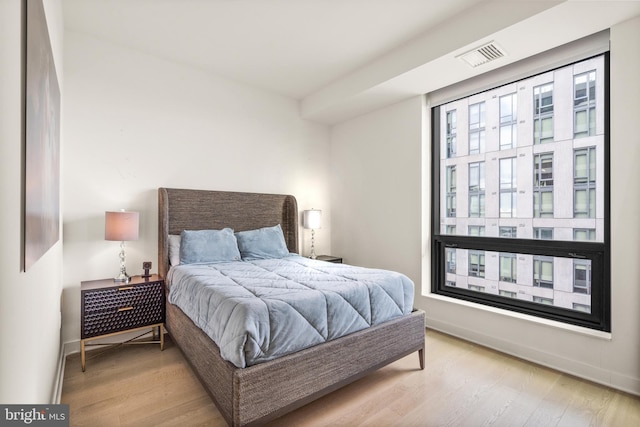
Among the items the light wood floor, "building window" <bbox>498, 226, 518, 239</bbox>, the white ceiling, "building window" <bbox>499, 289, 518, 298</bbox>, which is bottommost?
the light wood floor

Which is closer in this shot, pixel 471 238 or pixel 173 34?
pixel 173 34

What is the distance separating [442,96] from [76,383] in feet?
13.5

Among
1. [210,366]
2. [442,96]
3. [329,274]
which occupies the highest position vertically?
[442,96]

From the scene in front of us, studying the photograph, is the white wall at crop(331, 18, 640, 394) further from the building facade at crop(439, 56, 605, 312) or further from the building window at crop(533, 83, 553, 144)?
the building window at crop(533, 83, 553, 144)

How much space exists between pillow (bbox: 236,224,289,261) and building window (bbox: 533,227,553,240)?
2.46 metres

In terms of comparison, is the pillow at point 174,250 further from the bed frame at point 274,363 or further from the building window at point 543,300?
the building window at point 543,300

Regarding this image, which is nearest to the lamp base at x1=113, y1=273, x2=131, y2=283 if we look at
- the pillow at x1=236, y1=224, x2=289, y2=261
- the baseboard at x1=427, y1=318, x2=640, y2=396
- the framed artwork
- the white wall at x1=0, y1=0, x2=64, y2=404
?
the pillow at x1=236, y1=224, x2=289, y2=261

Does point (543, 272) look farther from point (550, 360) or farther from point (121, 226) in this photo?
point (121, 226)

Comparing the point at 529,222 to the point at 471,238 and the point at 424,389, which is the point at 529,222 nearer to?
the point at 471,238

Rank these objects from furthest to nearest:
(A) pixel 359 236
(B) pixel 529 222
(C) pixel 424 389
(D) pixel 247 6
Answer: (A) pixel 359 236 < (B) pixel 529 222 < (D) pixel 247 6 < (C) pixel 424 389

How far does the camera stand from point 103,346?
2869 mm

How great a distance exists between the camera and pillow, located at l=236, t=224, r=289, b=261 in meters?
3.39

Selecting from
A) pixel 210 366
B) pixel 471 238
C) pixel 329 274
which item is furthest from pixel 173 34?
pixel 471 238

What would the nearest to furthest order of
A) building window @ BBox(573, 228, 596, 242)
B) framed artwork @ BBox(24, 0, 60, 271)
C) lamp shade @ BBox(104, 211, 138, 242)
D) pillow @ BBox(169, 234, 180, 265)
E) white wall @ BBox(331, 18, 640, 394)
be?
framed artwork @ BBox(24, 0, 60, 271) < white wall @ BBox(331, 18, 640, 394) < building window @ BBox(573, 228, 596, 242) < lamp shade @ BBox(104, 211, 138, 242) < pillow @ BBox(169, 234, 180, 265)
